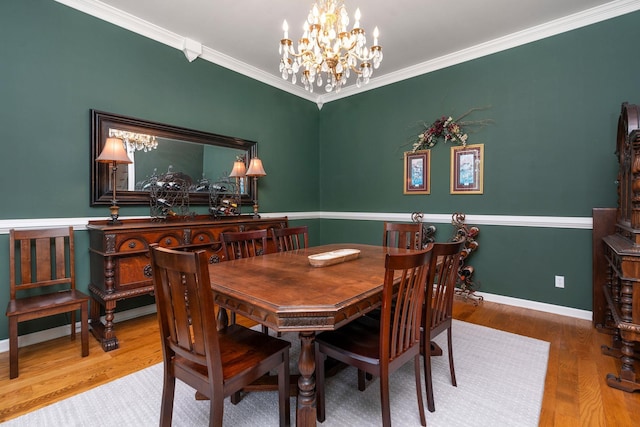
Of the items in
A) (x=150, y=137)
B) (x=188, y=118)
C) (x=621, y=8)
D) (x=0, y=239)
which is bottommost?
(x=0, y=239)

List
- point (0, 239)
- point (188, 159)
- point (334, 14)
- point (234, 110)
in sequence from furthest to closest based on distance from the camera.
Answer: point (234, 110), point (188, 159), point (0, 239), point (334, 14)

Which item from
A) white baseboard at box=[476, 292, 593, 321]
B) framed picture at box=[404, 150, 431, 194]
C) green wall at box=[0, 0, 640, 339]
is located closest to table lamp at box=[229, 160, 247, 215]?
green wall at box=[0, 0, 640, 339]

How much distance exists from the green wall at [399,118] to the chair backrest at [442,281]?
2.06 meters

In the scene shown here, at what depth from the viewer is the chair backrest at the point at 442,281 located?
1.58m

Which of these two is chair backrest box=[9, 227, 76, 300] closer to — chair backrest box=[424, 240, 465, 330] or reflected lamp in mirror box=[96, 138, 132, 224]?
reflected lamp in mirror box=[96, 138, 132, 224]

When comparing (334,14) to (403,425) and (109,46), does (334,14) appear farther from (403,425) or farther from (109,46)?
(403,425)

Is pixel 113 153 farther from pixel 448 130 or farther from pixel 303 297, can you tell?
pixel 448 130

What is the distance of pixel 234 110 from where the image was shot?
390cm

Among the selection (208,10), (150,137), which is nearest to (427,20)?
(208,10)

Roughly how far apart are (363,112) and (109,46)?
10.5 feet

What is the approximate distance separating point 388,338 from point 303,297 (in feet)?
1.40

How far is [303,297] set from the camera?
1318 mm

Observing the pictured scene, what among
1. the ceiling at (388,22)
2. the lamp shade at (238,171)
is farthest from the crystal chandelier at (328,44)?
the lamp shade at (238,171)

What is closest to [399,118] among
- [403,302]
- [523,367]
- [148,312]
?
[523,367]
